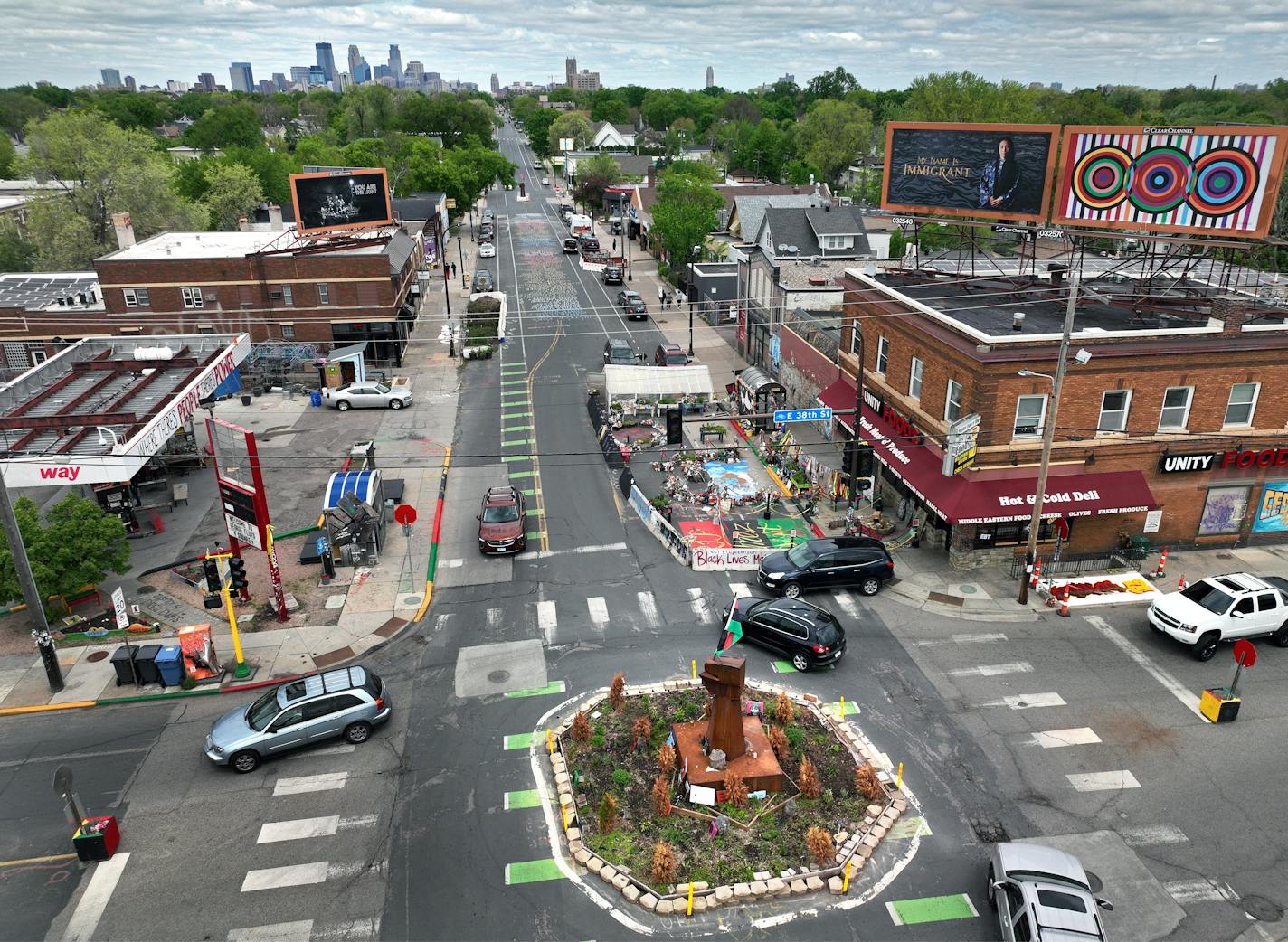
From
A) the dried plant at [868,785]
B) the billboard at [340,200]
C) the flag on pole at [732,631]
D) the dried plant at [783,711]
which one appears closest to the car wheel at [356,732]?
the flag on pole at [732,631]

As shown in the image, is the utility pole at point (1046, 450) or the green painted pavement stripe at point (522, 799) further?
the utility pole at point (1046, 450)

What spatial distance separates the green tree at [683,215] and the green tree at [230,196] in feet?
137

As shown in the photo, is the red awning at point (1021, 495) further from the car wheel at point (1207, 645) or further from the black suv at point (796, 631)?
the black suv at point (796, 631)

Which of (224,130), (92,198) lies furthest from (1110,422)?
(224,130)

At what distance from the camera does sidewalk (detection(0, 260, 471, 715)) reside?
22859 mm

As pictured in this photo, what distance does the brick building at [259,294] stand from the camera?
50344 mm

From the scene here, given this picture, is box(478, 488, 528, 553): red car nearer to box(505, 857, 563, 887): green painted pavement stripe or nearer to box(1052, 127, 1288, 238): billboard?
box(505, 857, 563, 887): green painted pavement stripe

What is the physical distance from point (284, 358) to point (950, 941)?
4667 centimetres

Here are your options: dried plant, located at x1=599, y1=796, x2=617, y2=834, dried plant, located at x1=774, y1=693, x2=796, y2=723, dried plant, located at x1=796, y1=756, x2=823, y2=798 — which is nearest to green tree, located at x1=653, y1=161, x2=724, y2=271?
dried plant, located at x1=774, y1=693, x2=796, y2=723

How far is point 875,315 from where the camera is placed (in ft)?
106

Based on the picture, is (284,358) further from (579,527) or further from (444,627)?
(444,627)

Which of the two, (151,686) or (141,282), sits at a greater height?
(141,282)

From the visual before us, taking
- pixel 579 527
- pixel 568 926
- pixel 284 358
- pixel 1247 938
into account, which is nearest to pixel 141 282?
pixel 284 358

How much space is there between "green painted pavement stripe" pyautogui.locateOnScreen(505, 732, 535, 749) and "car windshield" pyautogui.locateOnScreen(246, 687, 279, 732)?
17.6 ft
